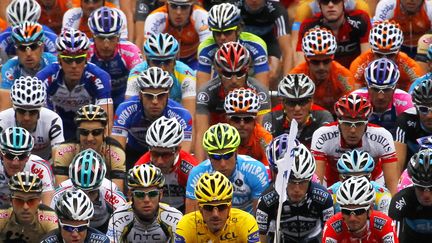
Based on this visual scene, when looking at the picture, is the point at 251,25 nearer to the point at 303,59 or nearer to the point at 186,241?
the point at 303,59

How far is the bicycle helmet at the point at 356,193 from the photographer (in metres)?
19.2

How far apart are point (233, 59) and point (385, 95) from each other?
5.86ft

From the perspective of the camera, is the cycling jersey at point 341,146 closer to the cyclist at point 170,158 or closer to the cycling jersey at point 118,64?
the cyclist at point 170,158

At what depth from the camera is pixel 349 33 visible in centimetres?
2436

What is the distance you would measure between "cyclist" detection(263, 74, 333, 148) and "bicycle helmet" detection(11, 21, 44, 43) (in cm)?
318

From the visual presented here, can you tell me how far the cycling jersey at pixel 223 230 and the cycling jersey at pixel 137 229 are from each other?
0.28m

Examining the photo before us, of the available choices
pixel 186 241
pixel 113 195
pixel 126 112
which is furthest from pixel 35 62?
pixel 186 241

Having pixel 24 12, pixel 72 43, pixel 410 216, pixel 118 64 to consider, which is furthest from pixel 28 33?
pixel 410 216

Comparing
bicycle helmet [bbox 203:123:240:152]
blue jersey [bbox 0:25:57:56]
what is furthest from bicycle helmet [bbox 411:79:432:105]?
blue jersey [bbox 0:25:57:56]

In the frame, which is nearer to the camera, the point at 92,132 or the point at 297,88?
the point at 92,132

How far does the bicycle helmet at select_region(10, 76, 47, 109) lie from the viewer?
72.3ft

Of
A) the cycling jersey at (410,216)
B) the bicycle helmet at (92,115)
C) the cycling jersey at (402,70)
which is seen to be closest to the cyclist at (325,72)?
the cycling jersey at (402,70)

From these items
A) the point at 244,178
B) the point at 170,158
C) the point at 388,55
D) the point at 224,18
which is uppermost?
the point at 224,18

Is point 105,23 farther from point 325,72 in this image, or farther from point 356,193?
point 356,193
